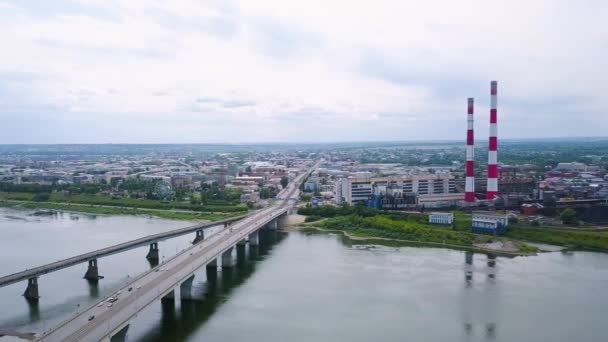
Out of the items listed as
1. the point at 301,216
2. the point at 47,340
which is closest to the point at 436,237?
the point at 301,216

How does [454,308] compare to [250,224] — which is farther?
[250,224]

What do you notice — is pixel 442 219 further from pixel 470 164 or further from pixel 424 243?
pixel 470 164

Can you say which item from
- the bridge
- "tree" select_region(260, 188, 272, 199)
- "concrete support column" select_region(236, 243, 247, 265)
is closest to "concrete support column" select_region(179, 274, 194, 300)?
the bridge

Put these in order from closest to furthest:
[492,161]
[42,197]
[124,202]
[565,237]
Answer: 1. [565,237]
2. [492,161]
3. [124,202]
4. [42,197]

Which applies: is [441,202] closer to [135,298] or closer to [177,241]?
[177,241]

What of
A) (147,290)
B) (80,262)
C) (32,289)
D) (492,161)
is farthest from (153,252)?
(492,161)

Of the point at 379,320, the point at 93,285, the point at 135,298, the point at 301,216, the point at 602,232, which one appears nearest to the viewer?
the point at 135,298

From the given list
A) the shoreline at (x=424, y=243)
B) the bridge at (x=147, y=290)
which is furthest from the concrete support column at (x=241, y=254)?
the shoreline at (x=424, y=243)

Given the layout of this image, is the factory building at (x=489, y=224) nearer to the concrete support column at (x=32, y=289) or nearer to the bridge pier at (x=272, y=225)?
the bridge pier at (x=272, y=225)
